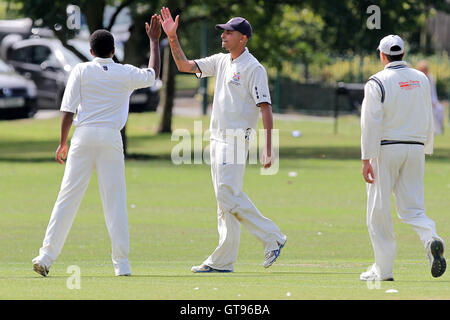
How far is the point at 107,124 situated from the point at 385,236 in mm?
2416

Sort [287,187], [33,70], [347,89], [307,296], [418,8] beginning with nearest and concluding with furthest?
[307,296] < [287,187] < [418,8] < [347,89] < [33,70]

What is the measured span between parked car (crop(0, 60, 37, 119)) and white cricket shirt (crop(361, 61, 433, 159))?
23.9 m

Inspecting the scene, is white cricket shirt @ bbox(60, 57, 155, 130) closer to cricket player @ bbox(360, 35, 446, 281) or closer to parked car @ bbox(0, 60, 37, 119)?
cricket player @ bbox(360, 35, 446, 281)

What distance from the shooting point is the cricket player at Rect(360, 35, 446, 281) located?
9062 millimetres

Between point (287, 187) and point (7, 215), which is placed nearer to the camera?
point (7, 215)

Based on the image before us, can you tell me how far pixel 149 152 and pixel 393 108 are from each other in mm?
17654

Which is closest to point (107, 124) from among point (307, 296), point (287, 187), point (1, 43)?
point (307, 296)

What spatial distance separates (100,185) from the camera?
927 centimetres

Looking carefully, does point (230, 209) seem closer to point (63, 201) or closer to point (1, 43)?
point (63, 201)

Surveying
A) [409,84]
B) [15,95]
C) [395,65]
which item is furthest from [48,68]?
[409,84]

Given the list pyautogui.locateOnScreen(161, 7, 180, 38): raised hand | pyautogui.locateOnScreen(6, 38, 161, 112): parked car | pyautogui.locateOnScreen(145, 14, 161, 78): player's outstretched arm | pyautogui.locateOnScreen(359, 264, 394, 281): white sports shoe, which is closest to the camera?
pyautogui.locateOnScreen(359, 264, 394, 281): white sports shoe

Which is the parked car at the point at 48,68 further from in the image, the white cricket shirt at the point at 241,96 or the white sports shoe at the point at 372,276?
the white sports shoe at the point at 372,276

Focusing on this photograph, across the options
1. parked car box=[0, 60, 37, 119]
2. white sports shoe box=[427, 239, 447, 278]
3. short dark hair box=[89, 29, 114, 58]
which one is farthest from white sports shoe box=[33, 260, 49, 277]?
parked car box=[0, 60, 37, 119]

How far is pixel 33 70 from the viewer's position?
38.1 metres
